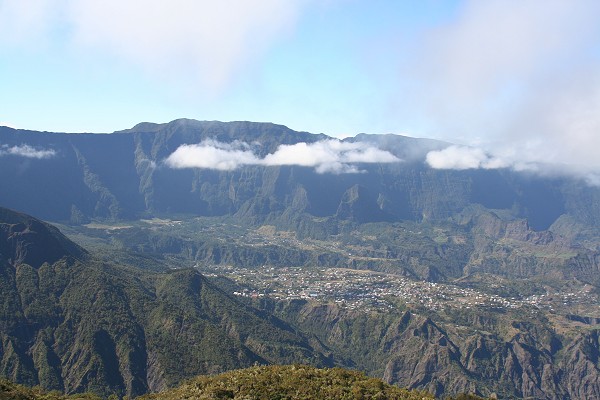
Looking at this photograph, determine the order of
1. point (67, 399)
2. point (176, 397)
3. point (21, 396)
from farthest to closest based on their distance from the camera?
point (67, 399) < point (176, 397) < point (21, 396)

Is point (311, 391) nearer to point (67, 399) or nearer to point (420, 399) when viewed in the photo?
point (420, 399)

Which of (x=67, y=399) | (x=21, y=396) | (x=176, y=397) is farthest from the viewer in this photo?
(x=67, y=399)

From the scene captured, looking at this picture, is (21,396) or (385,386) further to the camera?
(385,386)

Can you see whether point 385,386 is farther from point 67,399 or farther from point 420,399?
point 67,399

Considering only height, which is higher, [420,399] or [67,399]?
[420,399]

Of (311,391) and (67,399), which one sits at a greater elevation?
(311,391)

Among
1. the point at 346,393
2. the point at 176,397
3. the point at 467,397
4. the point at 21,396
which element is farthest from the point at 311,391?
the point at 21,396

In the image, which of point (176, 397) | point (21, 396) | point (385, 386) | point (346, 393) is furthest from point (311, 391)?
point (21, 396)

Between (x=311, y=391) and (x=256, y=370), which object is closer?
(x=311, y=391)

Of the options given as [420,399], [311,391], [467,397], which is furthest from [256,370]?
[467,397]
